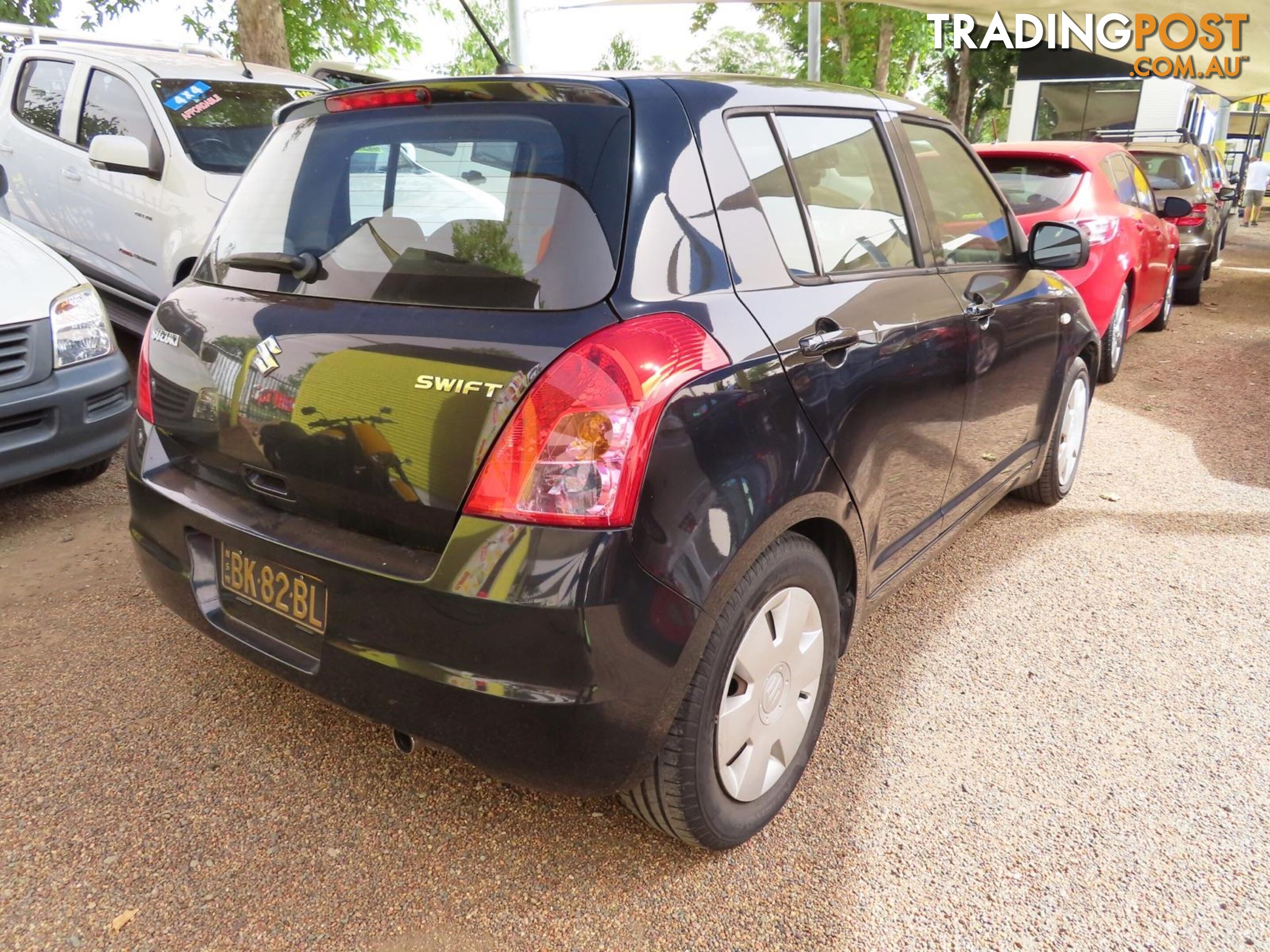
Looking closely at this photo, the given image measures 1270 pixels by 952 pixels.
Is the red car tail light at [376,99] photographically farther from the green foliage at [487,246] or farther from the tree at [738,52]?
the tree at [738,52]

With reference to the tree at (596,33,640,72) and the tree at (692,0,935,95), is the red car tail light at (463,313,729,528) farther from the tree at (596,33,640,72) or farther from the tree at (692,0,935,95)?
the tree at (596,33,640,72)

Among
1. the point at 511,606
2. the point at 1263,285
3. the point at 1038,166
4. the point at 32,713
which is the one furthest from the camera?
the point at 1263,285

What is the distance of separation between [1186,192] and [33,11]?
16874mm

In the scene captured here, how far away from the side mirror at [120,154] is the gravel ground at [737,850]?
2649 millimetres

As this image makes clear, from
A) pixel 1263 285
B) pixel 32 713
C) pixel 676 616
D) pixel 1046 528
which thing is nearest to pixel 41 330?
pixel 32 713

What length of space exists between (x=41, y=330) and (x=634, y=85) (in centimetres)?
302

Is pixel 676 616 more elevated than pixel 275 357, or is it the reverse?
pixel 275 357

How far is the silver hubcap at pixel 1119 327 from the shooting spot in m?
6.61

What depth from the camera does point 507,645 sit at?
5.70ft

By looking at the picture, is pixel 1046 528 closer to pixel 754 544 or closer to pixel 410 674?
pixel 754 544

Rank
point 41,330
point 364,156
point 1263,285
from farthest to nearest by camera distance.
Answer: point 1263,285 < point 41,330 < point 364,156

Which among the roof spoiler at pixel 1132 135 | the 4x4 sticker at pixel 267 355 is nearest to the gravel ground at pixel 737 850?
the 4x4 sticker at pixel 267 355

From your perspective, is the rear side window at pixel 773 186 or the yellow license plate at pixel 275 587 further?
the rear side window at pixel 773 186

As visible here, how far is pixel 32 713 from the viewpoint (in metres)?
2.68
